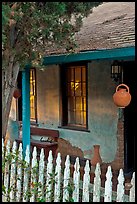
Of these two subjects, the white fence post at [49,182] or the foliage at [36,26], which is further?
the white fence post at [49,182]

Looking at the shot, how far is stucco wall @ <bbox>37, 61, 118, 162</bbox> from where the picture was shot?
858 cm

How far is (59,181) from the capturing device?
4852 mm

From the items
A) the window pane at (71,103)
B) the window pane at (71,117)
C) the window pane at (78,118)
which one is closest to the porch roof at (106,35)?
the window pane at (71,103)

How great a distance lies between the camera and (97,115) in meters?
8.93

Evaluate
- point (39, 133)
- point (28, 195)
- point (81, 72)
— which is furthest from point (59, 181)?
point (39, 133)

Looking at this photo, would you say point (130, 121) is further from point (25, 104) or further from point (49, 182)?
point (49, 182)

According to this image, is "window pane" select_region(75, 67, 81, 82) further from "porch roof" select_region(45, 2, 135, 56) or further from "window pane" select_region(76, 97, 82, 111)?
"porch roof" select_region(45, 2, 135, 56)

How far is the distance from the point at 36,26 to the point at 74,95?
5.90 meters

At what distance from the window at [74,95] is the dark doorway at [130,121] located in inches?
55.8

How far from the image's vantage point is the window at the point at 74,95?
375 inches

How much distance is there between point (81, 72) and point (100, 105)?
1267 mm

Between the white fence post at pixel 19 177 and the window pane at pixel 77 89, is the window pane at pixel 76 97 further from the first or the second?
the white fence post at pixel 19 177

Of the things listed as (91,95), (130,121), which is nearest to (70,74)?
(91,95)

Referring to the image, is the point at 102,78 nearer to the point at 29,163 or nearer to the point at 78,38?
the point at 78,38
